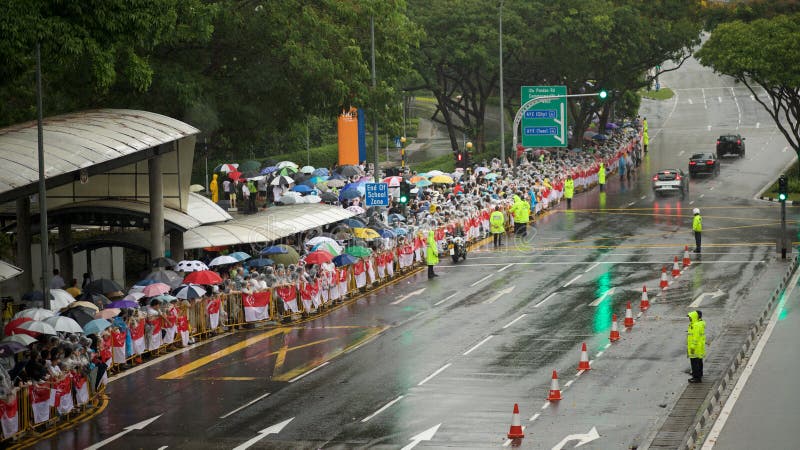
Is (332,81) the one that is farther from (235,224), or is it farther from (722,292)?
(722,292)

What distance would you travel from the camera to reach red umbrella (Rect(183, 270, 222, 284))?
3259cm

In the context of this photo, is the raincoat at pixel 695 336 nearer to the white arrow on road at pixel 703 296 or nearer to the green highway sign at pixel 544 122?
the white arrow on road at pixel 703 296

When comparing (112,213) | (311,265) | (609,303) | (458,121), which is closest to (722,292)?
(609,303)

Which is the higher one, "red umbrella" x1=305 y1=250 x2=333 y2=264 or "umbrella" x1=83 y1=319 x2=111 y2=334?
"red umbrella" x1=305 y1=250 x2=333 y2=264

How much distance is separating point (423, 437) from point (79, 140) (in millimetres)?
14686

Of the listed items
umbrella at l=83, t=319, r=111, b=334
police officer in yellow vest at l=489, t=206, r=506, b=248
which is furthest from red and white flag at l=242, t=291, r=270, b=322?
police officer in yellow vest at l=489, t=206, r=506, b=248

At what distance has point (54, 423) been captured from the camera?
24438 millimetres

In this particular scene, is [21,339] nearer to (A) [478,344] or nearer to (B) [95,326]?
(B) [95,326]

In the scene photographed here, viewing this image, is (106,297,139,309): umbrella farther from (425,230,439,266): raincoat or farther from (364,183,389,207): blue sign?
(364,183,389,207): blue sign

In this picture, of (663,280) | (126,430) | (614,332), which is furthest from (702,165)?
(126,430)

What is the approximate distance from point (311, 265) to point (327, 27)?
1204cm

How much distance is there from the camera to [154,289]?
3123 cm

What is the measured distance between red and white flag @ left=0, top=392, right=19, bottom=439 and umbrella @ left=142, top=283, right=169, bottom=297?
827cm

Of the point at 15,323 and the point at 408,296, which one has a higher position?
the point at 15,323
